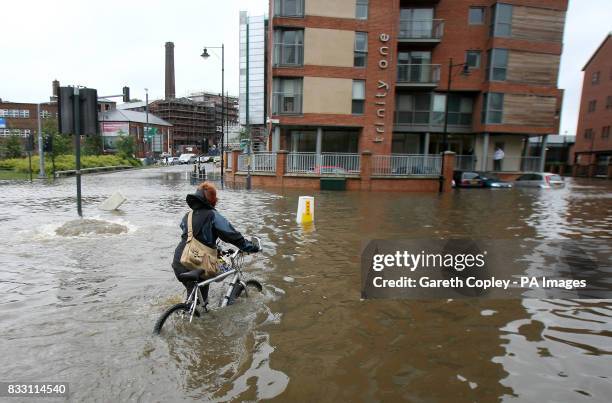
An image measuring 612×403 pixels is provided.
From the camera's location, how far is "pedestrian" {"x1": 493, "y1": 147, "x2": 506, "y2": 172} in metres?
32.9

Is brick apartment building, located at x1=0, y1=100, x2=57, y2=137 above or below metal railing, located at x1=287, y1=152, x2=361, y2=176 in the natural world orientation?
above

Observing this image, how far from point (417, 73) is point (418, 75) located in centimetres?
17

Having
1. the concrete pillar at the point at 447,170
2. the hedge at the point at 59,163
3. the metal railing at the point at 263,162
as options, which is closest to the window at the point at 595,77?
the concrete pillar at the point at 447,170

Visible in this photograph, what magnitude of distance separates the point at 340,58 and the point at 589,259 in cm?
2229

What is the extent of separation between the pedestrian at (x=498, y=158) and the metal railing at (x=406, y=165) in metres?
10.3

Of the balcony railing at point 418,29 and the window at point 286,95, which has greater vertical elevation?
the balcony railing at point 418,29

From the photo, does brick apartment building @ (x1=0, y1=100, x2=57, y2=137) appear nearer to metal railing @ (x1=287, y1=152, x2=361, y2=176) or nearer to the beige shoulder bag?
metal railing @ (x1=287, y1=152, x2=361, y2=176)

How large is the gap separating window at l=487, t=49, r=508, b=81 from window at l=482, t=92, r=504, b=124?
1.26m

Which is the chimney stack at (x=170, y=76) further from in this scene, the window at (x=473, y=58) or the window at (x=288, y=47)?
the window at (x=473, y=58)

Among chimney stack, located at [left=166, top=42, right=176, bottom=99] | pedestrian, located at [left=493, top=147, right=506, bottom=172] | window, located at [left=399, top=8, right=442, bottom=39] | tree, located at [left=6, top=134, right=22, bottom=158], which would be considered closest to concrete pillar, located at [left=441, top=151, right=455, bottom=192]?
pedestrian, located at [left=493, top=147, right=506, bottom=172]

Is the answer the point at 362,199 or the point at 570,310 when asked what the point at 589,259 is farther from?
the point at 362,199

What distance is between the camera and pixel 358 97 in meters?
→ 28.5

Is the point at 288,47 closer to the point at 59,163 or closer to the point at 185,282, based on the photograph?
the point at 59,163

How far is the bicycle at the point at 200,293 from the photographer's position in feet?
14.9
